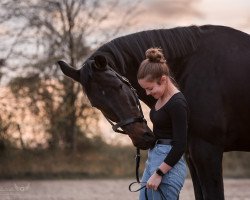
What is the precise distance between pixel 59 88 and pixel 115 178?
4.57 meters

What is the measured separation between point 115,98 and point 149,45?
2.56 feet

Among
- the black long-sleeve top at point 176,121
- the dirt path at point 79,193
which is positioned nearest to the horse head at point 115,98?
the black long-sleeve top at point 176,121

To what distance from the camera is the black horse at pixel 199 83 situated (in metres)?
4.21

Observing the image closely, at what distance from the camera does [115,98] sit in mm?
4113

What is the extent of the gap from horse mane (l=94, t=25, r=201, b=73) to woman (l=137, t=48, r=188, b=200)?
987mm

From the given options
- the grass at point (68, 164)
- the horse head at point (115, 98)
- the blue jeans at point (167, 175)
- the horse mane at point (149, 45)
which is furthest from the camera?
the grass at point (68, 164)

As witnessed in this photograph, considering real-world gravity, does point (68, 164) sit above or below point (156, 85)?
below

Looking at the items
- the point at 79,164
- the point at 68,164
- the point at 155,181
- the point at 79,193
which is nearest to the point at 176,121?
the point at 155,181

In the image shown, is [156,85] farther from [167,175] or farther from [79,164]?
[79,164]

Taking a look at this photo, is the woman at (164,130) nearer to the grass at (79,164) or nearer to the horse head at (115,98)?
the horse head at (115,98)

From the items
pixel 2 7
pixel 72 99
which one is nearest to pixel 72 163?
pixel 72 99

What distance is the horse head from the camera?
3.94 m

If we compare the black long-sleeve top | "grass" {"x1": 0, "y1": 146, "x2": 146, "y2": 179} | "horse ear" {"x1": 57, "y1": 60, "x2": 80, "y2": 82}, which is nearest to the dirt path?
"grass" {"x1": 0, "y1": 146, "x2": 146, "y2": 179}

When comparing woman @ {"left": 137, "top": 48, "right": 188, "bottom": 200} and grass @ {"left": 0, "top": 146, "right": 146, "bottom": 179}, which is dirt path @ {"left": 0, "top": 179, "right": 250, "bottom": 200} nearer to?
grass @ {"left": 0, "top": 146, "right": 146, "bottom": 179}
